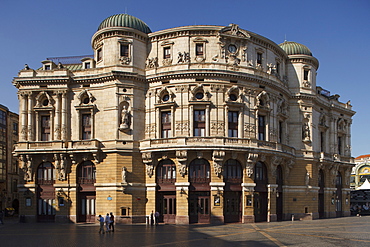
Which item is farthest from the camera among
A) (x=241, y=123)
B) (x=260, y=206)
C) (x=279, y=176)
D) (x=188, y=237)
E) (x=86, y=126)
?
(x=279, y=176)

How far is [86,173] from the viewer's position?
5812cm

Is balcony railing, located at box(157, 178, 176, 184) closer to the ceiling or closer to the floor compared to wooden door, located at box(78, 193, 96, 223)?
closer to the ceiling

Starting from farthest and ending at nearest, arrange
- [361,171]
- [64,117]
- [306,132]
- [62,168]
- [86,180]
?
1. [361,171]
2. [306,132]
3. [64,117]
4. [86,180]
5. [62,168]

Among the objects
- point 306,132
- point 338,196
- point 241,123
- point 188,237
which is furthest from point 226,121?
point 338,196

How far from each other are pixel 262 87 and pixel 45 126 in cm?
3026

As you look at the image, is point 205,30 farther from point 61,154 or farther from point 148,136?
point 61,154

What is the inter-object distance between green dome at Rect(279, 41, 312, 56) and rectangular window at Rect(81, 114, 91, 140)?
33.9 m

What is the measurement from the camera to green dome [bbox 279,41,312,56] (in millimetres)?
71312

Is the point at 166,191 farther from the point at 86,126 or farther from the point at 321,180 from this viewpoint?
the point at 321,180

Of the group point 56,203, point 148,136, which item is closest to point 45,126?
point 56,203

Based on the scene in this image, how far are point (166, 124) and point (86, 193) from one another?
14.0 metres

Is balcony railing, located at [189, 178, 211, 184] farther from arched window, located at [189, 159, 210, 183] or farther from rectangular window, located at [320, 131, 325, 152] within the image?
rectangular window, located at [320, 131, 325, 152]

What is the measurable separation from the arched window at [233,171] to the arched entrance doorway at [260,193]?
291 cm

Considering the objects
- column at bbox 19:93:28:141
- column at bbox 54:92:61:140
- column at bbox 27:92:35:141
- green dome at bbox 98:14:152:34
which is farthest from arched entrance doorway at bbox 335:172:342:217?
column at bbox 19:93:28:141
